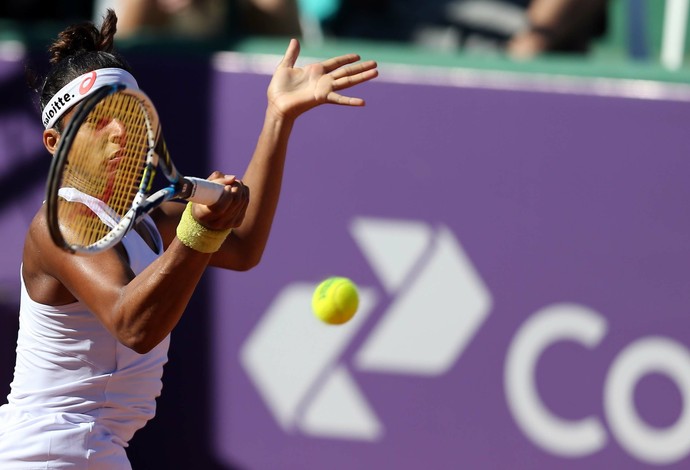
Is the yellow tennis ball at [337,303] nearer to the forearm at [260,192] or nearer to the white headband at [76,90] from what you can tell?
the forearm at [260,192]

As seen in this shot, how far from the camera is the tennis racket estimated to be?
233 centimetres

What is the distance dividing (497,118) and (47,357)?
1855 mm

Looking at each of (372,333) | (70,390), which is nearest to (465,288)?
(372,333)

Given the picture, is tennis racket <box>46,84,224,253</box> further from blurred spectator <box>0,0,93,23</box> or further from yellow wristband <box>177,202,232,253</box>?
blurred spectator <box>0,0,93,23</box>

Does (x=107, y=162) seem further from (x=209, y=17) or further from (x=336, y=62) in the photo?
(x=209, y=17)

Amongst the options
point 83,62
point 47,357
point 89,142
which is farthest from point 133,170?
point 47,357

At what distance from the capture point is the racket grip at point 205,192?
233 cm

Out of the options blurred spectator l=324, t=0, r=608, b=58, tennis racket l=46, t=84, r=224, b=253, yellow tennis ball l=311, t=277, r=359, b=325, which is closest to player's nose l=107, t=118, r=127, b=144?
tennis racket l=46, t=84, r=224, b=253

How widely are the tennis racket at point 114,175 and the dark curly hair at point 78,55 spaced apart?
25cm

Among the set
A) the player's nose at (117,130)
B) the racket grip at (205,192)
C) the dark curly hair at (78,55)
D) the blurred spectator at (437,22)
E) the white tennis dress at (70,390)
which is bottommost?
the white tennis dress at (70,390)

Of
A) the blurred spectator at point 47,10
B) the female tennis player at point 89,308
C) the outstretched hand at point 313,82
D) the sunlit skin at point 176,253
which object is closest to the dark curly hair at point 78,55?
the female tennis player at point 89,308

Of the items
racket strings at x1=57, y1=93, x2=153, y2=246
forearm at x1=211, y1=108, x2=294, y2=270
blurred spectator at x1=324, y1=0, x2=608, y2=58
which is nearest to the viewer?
racket strings at x1=57, y1=93, x2=153, y2=246

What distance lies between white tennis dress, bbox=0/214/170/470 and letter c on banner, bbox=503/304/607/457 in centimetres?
159

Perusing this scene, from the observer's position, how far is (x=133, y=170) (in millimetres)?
2529
